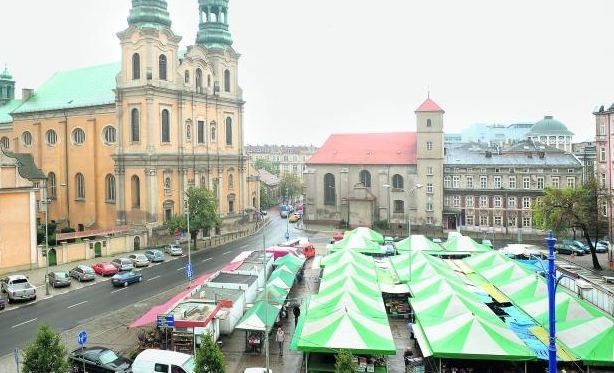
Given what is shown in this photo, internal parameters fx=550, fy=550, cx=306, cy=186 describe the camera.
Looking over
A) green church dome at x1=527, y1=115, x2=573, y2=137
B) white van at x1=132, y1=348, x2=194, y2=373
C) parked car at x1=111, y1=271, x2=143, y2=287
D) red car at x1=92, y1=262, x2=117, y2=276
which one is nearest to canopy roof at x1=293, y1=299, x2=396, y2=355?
white van at x1=132, y1=348, x2=194, y2=373

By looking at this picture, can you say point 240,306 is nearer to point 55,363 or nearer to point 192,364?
point 192,364

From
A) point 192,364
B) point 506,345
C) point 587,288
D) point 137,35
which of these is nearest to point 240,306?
point 192,364

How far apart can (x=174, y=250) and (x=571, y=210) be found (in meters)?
32.0

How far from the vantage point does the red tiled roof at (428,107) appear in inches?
2381

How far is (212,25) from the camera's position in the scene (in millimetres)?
63656

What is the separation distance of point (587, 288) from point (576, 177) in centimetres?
3597

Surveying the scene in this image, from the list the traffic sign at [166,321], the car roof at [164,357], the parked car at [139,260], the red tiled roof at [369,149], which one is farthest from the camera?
the red tiled roof at [369,149]

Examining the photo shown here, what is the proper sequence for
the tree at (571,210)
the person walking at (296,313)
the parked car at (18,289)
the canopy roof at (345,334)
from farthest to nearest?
1. the tree at (571,210)
2. the parked car at (18,289)
3. the person walking at (296,313)
4. the canopy roof at (345,334)

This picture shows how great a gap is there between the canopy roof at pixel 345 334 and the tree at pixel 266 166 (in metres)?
98.7

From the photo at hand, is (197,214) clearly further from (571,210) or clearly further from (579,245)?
Answer: (579,245)

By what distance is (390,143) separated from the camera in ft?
222

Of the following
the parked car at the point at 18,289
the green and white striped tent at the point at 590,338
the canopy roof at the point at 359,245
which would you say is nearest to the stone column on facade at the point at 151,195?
the parked car at the point at 18,289

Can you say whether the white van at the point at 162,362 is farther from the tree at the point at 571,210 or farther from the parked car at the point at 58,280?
the tree at the point at 571,210

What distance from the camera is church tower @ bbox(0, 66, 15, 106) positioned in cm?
7750
